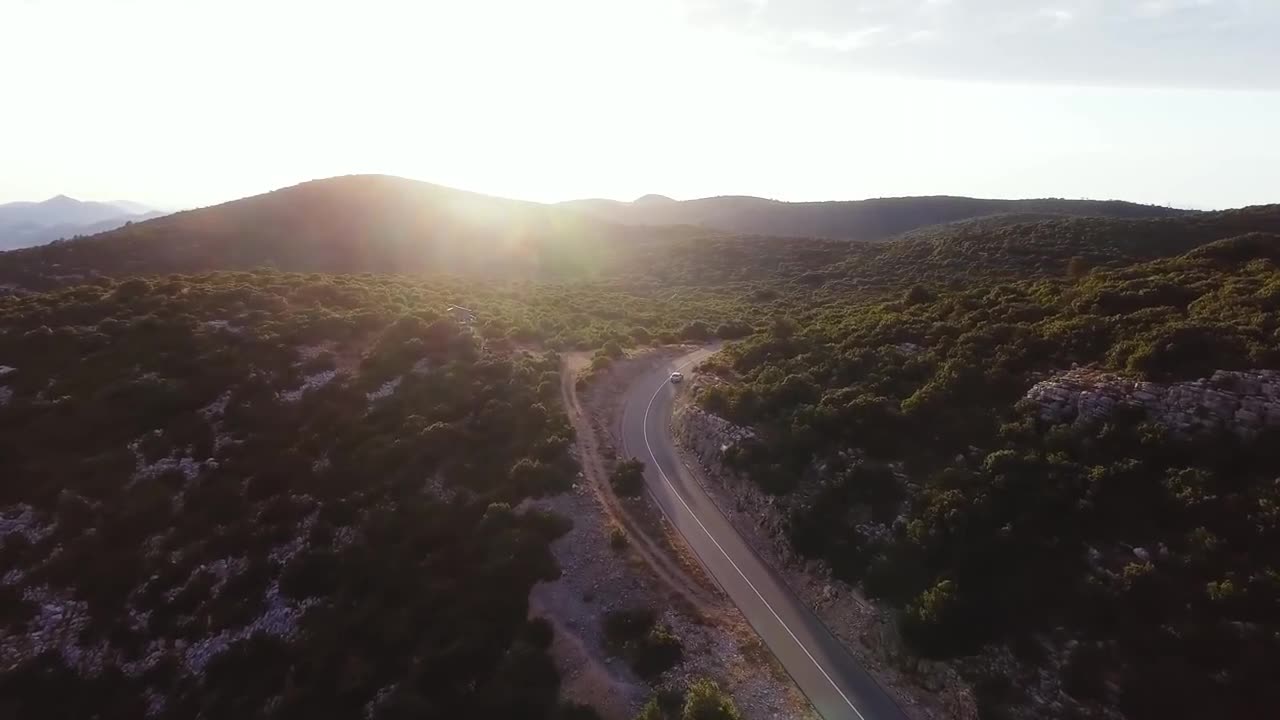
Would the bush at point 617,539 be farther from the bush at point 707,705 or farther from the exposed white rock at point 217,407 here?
the exposed white rock at point 217,407

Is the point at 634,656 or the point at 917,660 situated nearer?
the point at 917,660

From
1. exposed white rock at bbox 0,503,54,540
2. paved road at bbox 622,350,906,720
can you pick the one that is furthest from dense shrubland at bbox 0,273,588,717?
paved road at bbox 622,350,906,720

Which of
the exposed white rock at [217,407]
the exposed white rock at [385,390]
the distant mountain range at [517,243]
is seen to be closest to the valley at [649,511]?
the exposed white rock at [217,407]

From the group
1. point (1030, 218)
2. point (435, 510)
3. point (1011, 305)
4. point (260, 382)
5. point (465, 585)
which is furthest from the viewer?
point (1030, 218)

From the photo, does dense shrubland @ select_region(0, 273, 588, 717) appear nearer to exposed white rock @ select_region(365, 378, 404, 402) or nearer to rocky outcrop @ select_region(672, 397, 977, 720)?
exposed white rock @ select_region(365, 378, 404, 402)

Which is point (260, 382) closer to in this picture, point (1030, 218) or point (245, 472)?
point (245, 472)

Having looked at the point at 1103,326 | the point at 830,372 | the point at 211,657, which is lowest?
Result: the point at 211,657

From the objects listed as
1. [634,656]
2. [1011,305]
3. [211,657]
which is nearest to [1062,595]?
[634,656]

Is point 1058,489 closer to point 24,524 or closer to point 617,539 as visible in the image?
point 617,539
